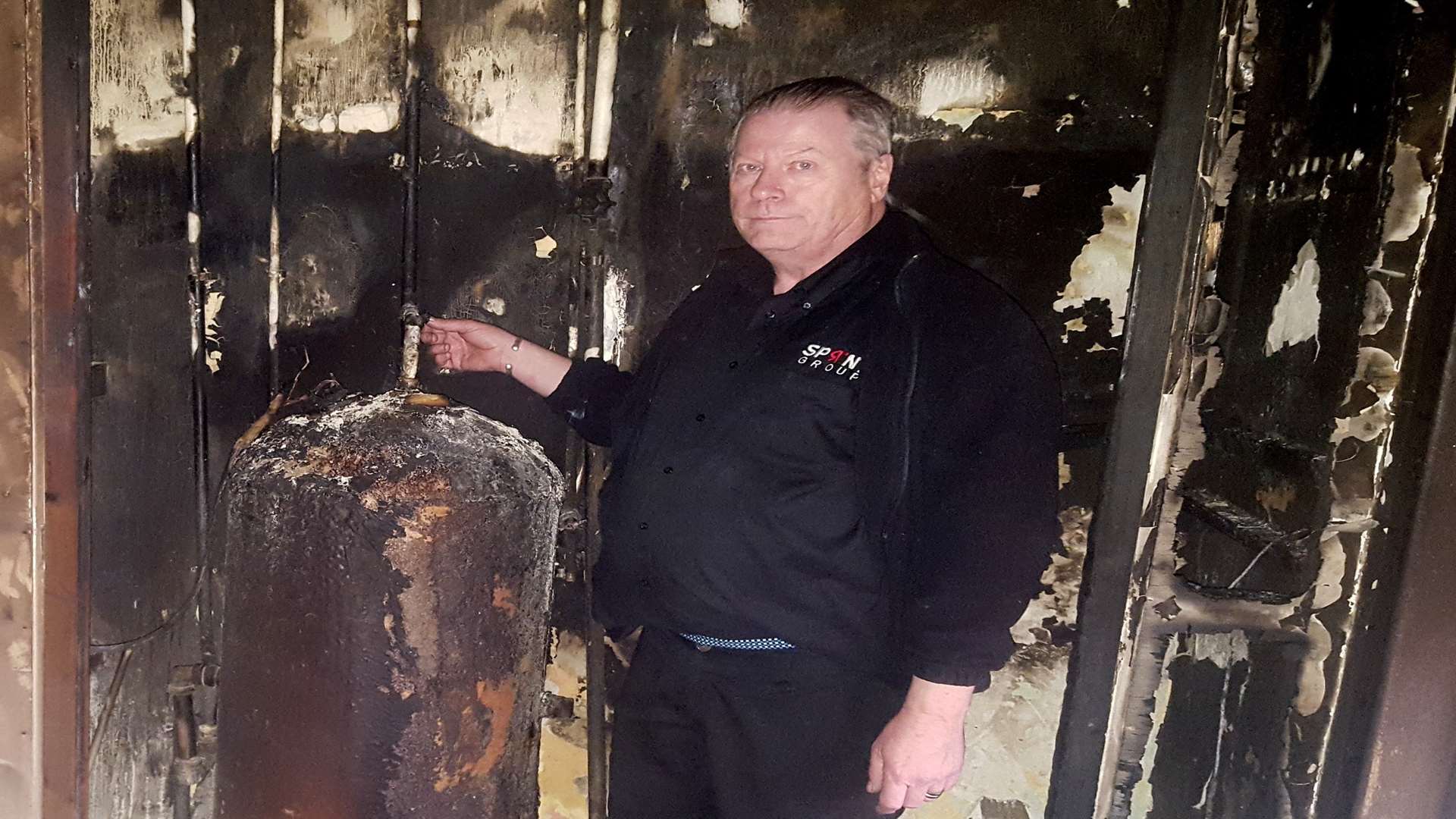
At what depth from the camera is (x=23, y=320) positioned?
1279 millimetres

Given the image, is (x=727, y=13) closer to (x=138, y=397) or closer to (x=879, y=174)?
(x=879, y=174)

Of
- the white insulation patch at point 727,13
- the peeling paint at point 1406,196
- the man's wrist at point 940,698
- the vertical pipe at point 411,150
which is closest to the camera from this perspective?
the peeling paint at point 1406,196

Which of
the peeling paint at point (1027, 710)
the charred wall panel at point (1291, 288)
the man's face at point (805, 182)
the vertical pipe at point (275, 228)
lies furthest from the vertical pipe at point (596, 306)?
the charred wall panel at point (1291, 288)

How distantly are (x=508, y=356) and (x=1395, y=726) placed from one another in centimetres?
151

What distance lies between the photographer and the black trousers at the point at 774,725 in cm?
129

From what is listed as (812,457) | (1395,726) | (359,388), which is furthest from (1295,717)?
(359,388)

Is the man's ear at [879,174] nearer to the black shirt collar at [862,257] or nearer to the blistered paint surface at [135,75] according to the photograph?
the black shirt collar at [862,257]

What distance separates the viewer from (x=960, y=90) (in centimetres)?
162

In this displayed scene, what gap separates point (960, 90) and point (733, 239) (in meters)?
0.52

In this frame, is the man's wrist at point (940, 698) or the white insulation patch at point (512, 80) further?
the white insulation patch at point (512, 80)

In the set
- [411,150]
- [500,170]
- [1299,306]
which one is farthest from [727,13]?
[1299,306]

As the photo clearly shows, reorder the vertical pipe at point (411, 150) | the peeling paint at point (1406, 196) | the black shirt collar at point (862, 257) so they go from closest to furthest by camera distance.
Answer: the peeling paint at point (1406, 196), the black shirt collar at point (862, 257), the vertical pipe at point (411, 150)

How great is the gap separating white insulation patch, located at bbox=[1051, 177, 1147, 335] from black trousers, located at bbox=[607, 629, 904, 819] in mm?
840

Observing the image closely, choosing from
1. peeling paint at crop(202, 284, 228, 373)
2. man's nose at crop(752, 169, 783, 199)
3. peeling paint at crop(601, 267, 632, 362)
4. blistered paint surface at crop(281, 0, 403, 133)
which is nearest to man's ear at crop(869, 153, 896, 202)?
man's nose at crop(752, 169, 783, 199)
